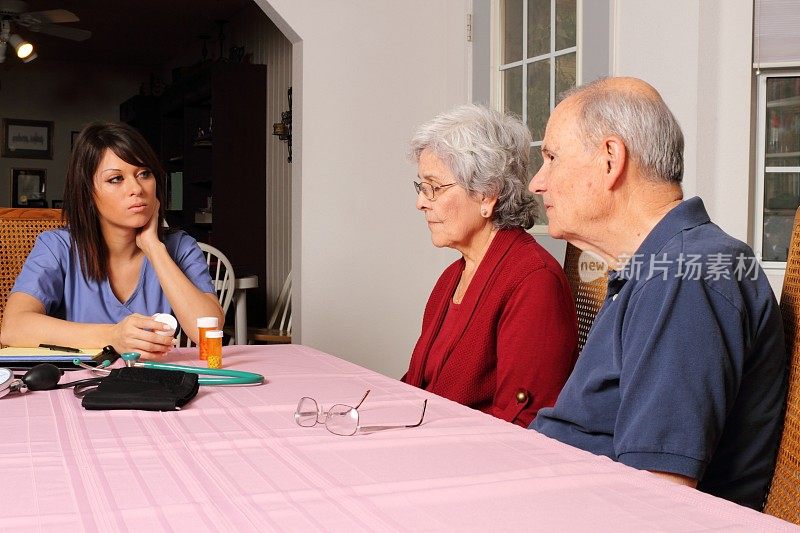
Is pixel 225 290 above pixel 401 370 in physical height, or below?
above

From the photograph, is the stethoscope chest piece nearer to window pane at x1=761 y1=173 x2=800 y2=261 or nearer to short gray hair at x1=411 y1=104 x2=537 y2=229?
short gray hair at x1=411 y1=104 x2=537 y2=229

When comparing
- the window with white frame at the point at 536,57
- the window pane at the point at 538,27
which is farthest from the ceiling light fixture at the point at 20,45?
the window pane at the point at 538,27

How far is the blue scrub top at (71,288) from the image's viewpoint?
221 centimetres

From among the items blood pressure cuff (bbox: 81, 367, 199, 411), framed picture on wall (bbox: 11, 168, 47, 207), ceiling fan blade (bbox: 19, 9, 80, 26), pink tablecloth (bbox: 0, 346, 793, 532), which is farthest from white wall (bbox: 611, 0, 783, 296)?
framed picture on wall (bbox: 11, 168, 47, 207)

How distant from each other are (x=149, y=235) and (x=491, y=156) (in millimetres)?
999

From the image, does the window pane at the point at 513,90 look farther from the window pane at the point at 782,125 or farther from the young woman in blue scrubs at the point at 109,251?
the young woman in blue scrubs at the point at 109,251

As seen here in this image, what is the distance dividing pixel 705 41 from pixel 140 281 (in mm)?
1802

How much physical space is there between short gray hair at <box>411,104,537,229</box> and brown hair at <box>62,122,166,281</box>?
87 cm

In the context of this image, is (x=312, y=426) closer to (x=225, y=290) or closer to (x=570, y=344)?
(x=570, y=344)

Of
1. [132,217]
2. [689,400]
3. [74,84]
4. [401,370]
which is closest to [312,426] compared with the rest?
[689,400]

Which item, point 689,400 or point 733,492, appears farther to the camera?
point 733,492

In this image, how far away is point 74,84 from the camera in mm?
8695

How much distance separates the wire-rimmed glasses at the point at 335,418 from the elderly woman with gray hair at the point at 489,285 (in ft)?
1.42

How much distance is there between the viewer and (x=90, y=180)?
229 cm
